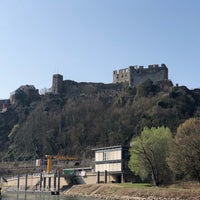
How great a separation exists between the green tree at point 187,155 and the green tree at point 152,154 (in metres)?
6.34

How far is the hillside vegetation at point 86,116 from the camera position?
362 feet

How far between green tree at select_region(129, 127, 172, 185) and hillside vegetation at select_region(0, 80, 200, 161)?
3450cm

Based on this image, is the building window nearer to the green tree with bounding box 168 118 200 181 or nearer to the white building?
the white building

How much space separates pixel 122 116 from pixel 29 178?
116ft

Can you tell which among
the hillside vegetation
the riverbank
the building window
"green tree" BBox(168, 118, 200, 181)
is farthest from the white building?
the hillside vegetation

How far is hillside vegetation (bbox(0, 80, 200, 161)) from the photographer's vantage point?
110 m

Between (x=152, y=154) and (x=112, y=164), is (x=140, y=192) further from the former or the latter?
(x=112, y=164)

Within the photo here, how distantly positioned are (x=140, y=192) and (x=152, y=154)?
10.8 metres

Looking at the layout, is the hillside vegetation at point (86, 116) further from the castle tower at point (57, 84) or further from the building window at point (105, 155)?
the building window at point (105, 155)

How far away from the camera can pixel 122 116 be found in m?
117

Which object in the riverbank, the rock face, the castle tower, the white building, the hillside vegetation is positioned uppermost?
the castle tower

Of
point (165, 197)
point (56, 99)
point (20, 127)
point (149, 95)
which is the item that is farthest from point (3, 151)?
point (165, 197)

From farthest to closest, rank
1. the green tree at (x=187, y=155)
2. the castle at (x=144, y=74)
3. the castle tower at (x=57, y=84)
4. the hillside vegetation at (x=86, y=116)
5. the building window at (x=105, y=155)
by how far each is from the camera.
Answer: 1. the castle tower at (x=57, y=84)
2. the castle at (x=144, y=74)
3. the hillside vegetation at (x=86, y=116)
4. the building window at (x=105, y=155)
5. the green tree at (x=187, y=155)

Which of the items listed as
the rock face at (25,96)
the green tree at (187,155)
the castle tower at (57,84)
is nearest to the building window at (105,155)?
the green tree at (187,155)
